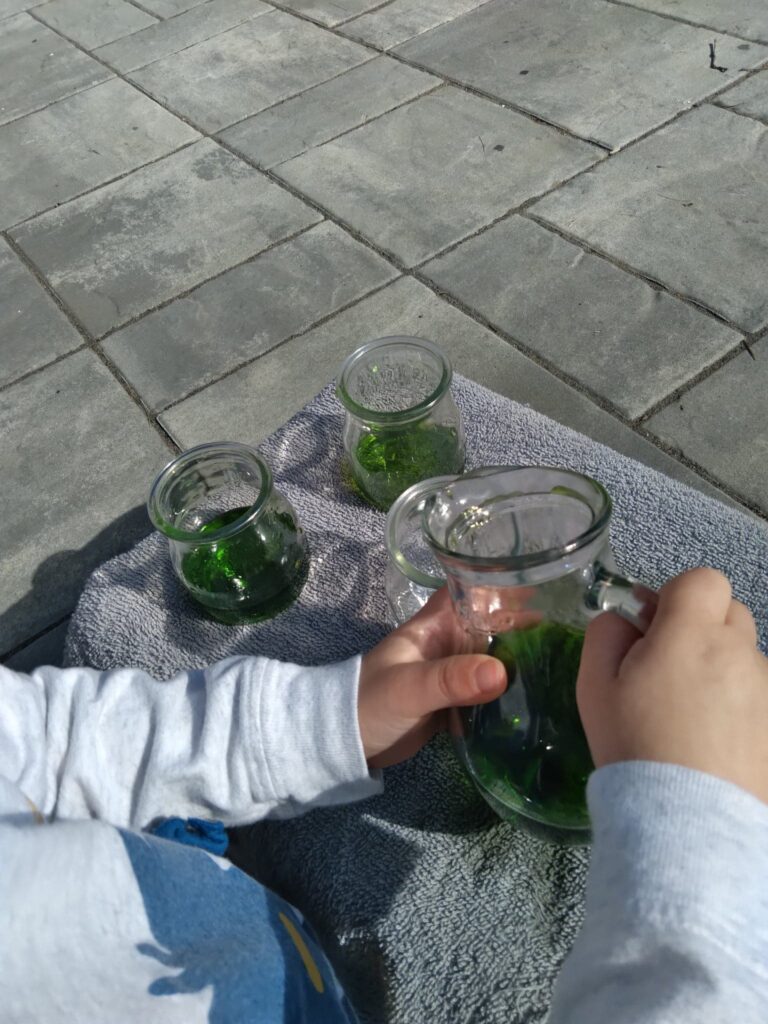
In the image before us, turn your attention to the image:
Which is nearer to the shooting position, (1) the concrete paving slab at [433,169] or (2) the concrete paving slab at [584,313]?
(2) the concrete paving slab at [584,313]

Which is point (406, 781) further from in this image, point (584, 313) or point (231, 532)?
point (584, 313)

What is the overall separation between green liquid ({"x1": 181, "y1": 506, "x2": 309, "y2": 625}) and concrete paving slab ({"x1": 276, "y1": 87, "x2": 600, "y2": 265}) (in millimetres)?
881

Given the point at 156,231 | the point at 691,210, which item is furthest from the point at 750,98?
the point at 156,231

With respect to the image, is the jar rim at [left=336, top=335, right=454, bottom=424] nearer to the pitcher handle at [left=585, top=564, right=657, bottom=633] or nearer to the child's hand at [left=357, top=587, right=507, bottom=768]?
the child's hand at [left=357, top=587, right=507, bottom=768]

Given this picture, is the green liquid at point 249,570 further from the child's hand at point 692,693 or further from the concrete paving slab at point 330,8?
the concrete paving slab at point 330,8

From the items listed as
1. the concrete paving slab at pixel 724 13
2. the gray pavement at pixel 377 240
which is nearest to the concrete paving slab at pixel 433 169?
the gray pavement at pixel 377 240

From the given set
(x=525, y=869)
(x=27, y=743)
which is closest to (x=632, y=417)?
(x=525, y=869)

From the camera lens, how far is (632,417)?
134 centimetres

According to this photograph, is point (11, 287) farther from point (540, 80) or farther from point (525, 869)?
point (525, 869)

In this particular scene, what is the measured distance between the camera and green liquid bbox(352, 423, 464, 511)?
1048mm

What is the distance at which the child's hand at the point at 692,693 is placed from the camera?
0.52 m

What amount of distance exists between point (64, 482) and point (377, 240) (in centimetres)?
77

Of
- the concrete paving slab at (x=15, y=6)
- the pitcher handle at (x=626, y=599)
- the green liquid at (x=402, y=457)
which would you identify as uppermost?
the concrete paving slab at (x=15, y=6)

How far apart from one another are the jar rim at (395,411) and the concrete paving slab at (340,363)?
0.36 meters
